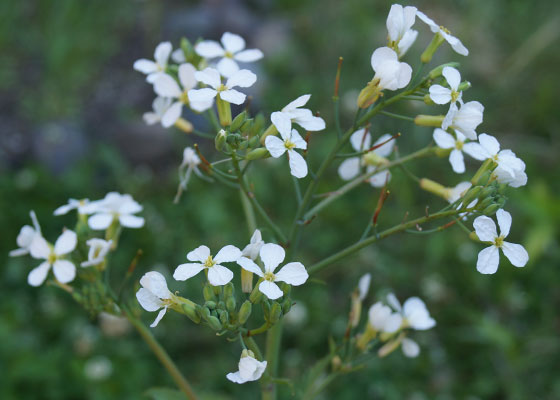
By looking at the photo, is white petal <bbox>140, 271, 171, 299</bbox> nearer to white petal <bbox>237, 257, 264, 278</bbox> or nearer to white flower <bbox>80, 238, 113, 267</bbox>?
white petal <bbox>237, 257, 264, 278</bbox>

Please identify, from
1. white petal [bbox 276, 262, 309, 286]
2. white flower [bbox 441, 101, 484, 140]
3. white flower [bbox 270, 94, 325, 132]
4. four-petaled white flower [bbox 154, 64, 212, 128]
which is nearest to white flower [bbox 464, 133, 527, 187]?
white flower [bbox 441, 101, 484, 140]

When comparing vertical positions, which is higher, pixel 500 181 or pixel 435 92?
pixel 435 92

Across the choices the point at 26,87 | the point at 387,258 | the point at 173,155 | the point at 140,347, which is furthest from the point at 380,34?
the point at 140,347

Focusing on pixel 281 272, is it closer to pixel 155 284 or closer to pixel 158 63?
pixel 155 284

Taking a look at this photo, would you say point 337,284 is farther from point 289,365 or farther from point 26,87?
point 26,87

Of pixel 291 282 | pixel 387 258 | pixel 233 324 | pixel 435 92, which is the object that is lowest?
pixel 387 258

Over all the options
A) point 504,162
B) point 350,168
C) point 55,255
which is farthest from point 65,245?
point 504,162
